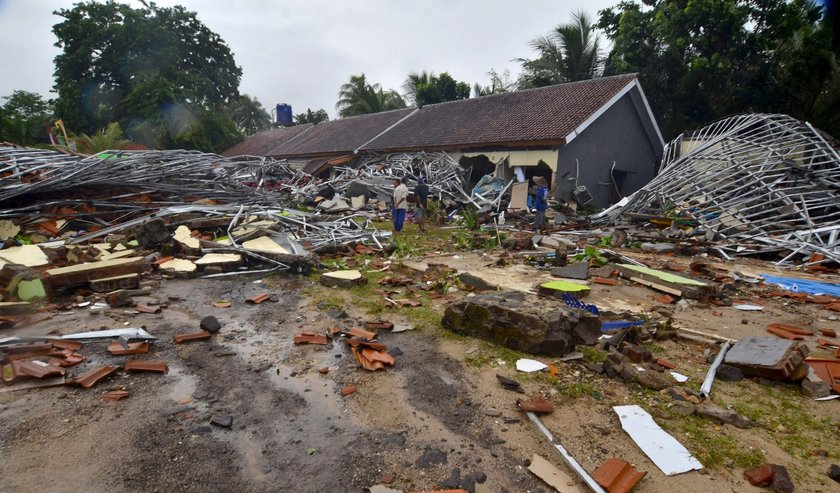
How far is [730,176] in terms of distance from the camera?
10211 millimetres

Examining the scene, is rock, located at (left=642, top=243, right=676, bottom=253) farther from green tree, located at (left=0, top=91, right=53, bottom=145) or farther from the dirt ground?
green tree, located at (left=0, top=91, right=53, bottom=145)

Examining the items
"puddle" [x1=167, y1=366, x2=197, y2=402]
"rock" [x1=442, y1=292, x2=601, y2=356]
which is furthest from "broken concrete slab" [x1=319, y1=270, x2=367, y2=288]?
"puddle" [x1=167, y1=366, x2=197, y2=402]

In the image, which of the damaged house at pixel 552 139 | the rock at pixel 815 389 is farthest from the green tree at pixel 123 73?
the rock at pixel 815 389

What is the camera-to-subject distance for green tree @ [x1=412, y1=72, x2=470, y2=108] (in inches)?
1118

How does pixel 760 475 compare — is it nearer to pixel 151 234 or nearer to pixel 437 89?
pixel 151 234

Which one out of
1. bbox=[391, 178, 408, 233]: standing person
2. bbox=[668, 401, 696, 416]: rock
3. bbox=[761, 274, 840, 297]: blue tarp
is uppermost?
bbox=[391, 178, 408, 233]: standing person

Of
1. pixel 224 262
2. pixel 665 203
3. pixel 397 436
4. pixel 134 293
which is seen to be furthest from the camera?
pixel 665 203

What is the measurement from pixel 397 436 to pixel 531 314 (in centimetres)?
169

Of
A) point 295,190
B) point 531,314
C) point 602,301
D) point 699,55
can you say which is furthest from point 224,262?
point 699,55

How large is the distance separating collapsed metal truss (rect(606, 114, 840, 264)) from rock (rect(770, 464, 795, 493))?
753 cm

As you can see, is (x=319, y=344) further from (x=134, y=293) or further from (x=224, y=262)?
(x=224, y=262)

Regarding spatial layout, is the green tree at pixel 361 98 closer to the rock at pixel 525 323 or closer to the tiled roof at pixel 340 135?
the tiled roof at pixel 340 135

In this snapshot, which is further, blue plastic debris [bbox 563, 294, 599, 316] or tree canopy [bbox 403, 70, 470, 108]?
tree canopy [bbox 403, 70, 470, 108]

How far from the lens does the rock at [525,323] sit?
12.1 feet
